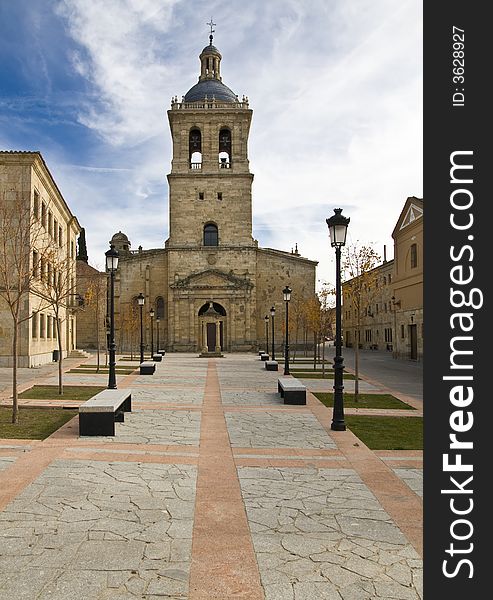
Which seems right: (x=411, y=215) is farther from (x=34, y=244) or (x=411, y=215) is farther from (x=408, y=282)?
(x=34, y=244)

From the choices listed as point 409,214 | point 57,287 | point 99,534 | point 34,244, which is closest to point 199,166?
point 409,214

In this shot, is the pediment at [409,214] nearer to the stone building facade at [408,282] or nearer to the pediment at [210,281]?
the stone building facade at [408,282]

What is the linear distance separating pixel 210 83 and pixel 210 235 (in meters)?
15.7

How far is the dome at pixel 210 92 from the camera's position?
53.6 meters

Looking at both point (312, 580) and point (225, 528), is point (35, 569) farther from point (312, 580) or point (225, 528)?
point (312, 580)

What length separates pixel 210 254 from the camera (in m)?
51.0

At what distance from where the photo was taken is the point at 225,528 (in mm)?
5449

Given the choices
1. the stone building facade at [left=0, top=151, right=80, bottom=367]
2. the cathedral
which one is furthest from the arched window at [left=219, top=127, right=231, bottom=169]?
the stone building facade at [left=0, top=151, right=80, bottom=367]

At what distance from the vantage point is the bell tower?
51625 millimetres

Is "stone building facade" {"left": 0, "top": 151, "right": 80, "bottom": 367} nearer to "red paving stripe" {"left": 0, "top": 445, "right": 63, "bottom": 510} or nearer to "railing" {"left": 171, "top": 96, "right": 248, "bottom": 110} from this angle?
"red paving stripe" {"left": 0, "top": 445, "right": 63, "bottom": 510}

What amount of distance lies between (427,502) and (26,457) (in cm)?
678

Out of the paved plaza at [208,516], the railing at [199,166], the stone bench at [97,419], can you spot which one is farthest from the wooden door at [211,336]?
the stone bench at [97,419]

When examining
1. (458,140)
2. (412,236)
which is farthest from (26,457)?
(412,236)

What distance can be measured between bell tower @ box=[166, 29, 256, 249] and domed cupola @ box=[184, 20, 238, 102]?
1.51m
